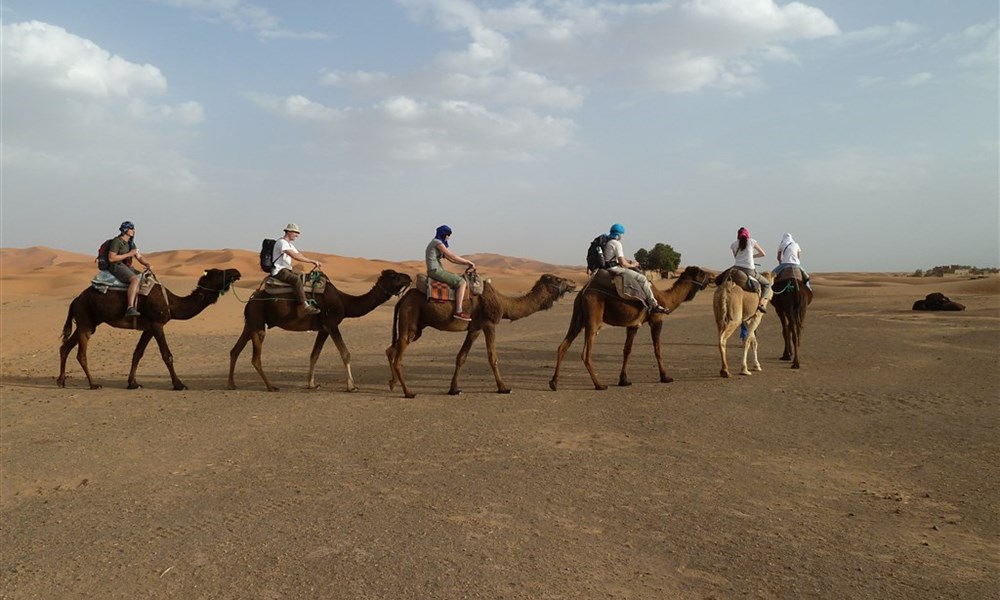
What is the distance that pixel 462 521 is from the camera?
493 cm

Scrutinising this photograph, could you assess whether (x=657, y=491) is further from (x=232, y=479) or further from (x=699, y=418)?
(x=232, y=479)

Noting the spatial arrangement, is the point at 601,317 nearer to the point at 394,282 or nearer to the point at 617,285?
the point at 617,285

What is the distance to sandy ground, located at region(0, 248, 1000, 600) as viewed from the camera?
4.09 meters

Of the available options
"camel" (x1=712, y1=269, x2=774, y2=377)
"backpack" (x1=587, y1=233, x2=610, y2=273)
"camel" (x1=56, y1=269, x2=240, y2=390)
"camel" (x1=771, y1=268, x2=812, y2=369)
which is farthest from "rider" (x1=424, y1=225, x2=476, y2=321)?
"camel" (x1=771, y1=268, x2=812, y2=369)

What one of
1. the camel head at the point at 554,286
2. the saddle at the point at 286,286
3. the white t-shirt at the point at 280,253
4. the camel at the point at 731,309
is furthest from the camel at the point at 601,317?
the white t-shirt at the point at 280,253

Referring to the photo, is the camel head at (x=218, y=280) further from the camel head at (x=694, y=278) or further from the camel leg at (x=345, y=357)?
the camel head at (x=694, y=278)

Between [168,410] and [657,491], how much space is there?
7286mm

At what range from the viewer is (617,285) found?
10.2m

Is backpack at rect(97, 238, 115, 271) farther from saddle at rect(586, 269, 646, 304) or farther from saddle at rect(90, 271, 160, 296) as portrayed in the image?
saddle at rect(586, 269, 646, 304)

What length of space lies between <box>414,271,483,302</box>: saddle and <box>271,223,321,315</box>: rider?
1991 millimetres

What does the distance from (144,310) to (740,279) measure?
10496 mm

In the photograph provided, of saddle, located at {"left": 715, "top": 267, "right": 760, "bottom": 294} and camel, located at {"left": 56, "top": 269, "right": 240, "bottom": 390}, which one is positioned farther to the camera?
saddle, located at {"left": 715, "top": 267, "right": 760, "bottom": 294}

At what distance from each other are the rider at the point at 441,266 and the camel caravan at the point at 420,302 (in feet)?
0.05

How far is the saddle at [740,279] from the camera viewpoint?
11234 mm
